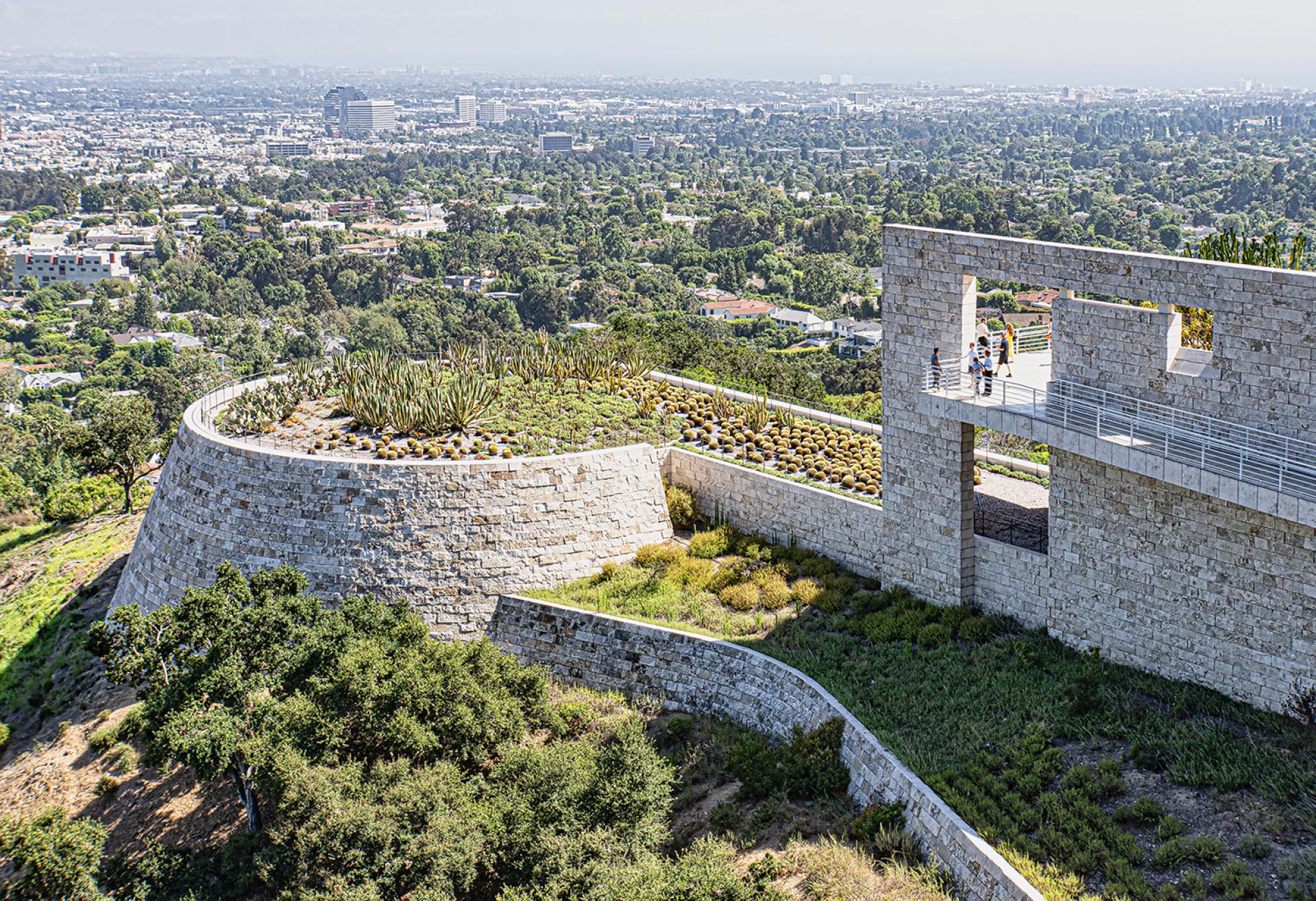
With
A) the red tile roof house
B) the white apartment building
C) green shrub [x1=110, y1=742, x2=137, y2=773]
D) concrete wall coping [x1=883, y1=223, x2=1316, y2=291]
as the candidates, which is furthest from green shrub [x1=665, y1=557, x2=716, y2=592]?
the white apartment building

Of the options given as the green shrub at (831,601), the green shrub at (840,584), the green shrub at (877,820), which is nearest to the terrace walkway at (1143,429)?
the green shrub at (840,584)

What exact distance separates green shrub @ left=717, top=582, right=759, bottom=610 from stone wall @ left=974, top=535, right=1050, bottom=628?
319 cm

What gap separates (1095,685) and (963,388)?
4.30 meters

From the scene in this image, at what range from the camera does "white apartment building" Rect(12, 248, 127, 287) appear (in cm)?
11619

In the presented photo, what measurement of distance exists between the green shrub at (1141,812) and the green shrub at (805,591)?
603 centimetres

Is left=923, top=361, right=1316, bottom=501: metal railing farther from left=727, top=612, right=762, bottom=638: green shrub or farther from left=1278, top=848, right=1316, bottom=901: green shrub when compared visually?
left=727, top=612, right=762, bottom=638: green shrub

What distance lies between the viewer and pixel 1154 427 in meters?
14.7

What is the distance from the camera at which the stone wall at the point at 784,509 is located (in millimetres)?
18297

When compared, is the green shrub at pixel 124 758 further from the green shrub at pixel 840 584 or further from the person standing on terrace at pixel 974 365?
the person standing on terrace at pixel 974 365

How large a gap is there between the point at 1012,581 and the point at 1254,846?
5.32 m

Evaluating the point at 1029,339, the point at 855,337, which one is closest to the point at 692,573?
the point at 1029,339

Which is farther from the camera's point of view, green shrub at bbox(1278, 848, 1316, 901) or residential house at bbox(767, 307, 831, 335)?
residential house at bbox(767, 307, 831, 335)

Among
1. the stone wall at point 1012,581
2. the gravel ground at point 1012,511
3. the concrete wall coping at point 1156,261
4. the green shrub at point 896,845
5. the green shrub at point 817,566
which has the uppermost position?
the concrete wall coping at point 1156,261

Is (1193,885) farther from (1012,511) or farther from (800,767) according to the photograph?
(1012,511)
